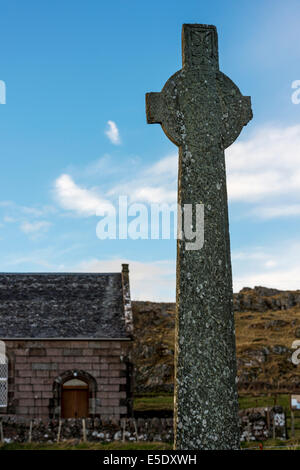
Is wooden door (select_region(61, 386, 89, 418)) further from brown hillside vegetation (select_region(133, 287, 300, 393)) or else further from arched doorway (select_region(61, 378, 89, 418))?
brown hillside vegetation (select_region(133, 287, 300, 393))

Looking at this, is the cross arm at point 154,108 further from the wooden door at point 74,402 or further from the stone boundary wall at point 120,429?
the wooden door at point 74,402

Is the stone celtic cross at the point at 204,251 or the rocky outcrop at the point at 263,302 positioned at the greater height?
the rocky outcrop at the point at 263,302

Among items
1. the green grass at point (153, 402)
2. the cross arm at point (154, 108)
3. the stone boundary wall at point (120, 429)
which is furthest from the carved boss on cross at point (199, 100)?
the green grass at point (153, 402)

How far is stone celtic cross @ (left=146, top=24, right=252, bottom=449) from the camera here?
5.18 metres

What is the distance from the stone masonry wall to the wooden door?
58 cm

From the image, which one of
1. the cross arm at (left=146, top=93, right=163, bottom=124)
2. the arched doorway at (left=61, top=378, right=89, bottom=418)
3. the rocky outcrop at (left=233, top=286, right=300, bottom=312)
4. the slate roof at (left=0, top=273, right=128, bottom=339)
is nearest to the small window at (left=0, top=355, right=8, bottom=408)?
the slate roof at (left=0, top=273, right=128, bottom=339)

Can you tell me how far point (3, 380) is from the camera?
74.1ft

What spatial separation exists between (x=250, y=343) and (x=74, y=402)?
29.4m

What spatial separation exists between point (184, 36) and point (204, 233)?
239 centimetres

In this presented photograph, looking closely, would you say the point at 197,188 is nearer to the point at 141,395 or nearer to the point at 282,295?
the point at 141,395

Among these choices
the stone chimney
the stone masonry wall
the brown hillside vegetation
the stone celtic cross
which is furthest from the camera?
the brown hillside vegetation

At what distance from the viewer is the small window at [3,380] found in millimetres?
22406

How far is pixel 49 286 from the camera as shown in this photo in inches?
1078

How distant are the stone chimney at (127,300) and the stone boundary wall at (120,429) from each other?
4948mm
